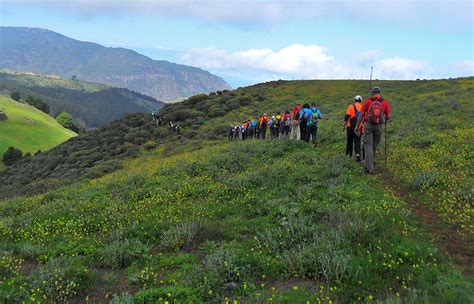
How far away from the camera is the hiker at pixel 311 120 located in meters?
18.5

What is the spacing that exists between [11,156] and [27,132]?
83.0 ft

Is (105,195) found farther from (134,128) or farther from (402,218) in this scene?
(134,128)

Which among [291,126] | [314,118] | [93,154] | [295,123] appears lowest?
[93,154]

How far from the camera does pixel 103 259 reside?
7406 millimetres

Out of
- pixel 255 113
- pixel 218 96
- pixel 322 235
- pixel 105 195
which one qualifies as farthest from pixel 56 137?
pixel 322 235

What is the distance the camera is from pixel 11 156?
9650 cm

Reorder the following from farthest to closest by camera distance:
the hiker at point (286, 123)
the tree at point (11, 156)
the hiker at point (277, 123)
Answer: the tree at point (11, 156)
the hiker at point (277, 123)
the hiker at point (286, 123)

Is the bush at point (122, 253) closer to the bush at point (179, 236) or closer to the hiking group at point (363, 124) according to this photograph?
the bush at point (179, 236)

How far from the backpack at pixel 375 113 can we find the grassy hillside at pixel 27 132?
109983 millimetres

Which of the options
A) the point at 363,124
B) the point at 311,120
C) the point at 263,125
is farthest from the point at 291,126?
the point at 363,124

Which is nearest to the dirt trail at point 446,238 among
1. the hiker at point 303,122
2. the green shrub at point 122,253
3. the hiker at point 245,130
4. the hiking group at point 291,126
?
the green shrub at point 122,253

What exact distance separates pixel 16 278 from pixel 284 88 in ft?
200

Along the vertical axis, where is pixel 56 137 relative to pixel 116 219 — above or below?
below

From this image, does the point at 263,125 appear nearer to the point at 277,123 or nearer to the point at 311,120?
the point at 277,123
